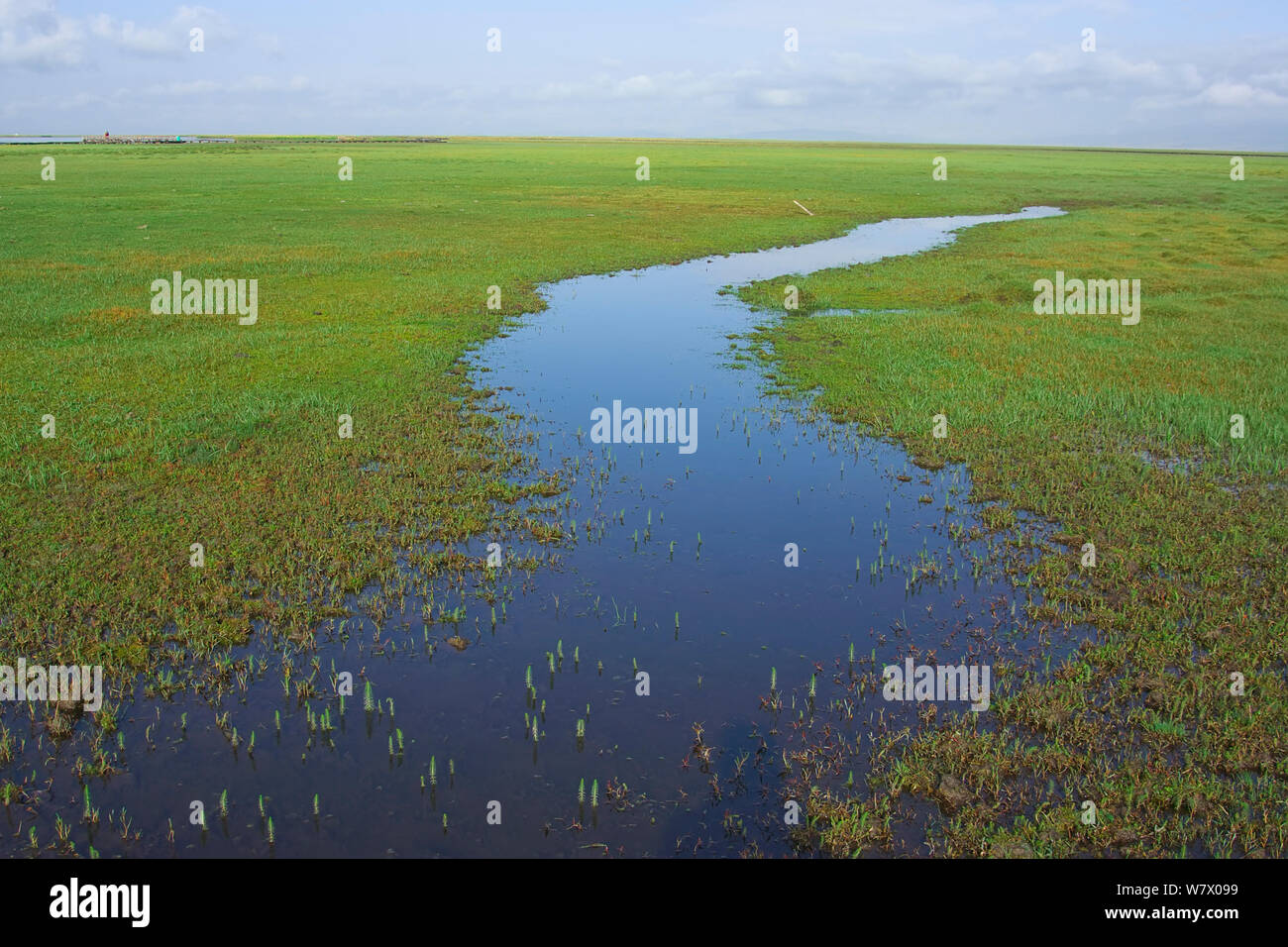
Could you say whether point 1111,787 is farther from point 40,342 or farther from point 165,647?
point 40,342

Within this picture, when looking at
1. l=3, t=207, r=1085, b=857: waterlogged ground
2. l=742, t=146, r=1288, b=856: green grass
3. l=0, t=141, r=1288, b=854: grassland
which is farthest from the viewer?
l=0, t=141, r=1288, b=854: grassland

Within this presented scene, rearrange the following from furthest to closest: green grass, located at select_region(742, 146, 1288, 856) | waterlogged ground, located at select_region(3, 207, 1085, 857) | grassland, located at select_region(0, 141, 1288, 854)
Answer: grassland, located at select_region(0, 141, 1288, 854)
green grass, located at select_region(742, 146, 1288, 856)
waterlogged ground, located at select_region(3, 207, 1085, 857)

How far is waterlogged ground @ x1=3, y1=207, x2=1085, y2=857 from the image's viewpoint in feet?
24.8

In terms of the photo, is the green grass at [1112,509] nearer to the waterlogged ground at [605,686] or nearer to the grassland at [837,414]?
the grassland at [837,414]

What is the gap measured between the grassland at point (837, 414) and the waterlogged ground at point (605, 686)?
759mm

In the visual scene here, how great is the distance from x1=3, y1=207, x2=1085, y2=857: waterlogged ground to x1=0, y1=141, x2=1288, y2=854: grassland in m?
0.76

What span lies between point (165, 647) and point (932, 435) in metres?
14.4

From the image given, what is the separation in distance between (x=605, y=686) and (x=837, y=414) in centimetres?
1182

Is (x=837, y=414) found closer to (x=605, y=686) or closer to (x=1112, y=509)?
(x=1112, y=509)

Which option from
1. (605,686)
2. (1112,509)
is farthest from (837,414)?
(605,686)

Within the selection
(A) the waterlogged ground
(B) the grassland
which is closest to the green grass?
(B) the grassland

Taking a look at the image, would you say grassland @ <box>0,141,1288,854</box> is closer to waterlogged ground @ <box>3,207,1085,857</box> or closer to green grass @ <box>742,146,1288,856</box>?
green grass @ <box>742,146,1288,856</box>

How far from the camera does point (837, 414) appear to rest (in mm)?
19766

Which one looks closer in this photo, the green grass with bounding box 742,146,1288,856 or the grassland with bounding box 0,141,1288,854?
the green grass with bounding box 742,146,1288,856
